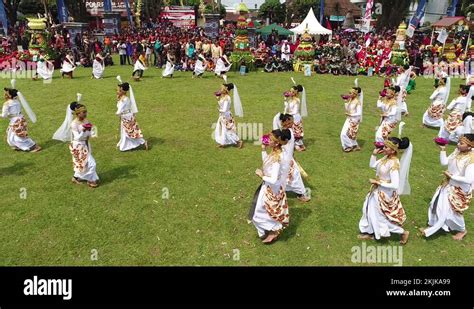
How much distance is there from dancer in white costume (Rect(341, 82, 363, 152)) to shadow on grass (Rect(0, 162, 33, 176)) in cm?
821

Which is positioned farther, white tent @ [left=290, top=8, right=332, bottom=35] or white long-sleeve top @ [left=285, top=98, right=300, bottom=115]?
white tent @ [left=290, top=8, right=332, bottom=35]

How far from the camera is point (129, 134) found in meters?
9.88

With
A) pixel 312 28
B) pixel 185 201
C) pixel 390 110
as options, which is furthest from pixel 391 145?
pixel 312 28

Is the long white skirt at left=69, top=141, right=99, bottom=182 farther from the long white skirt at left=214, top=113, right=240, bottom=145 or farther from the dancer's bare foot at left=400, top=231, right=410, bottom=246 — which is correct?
the dancer's bare foot at left=400, top=231, right=410, bottom=246

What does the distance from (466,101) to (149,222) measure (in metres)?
9.58

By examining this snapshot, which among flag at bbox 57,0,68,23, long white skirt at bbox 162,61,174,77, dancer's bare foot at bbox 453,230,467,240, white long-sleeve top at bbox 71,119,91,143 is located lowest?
dancer's bare foot at bbox 453,230,467,240

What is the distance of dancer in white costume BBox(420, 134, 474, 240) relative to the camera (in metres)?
5.92

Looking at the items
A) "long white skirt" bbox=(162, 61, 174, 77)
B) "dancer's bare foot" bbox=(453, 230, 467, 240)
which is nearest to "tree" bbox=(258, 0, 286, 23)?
"long white skirt" bbox=(162, 61, 174, 77)

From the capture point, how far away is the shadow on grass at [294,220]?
21.1ft

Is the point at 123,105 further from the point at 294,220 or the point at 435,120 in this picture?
the point at 435,120

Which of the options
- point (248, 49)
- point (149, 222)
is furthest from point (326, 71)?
point (149, 222)

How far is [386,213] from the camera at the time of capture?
19.7ft

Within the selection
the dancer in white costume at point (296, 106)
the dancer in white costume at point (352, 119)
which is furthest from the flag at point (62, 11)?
the dancer in white costume at point (352, 119)
